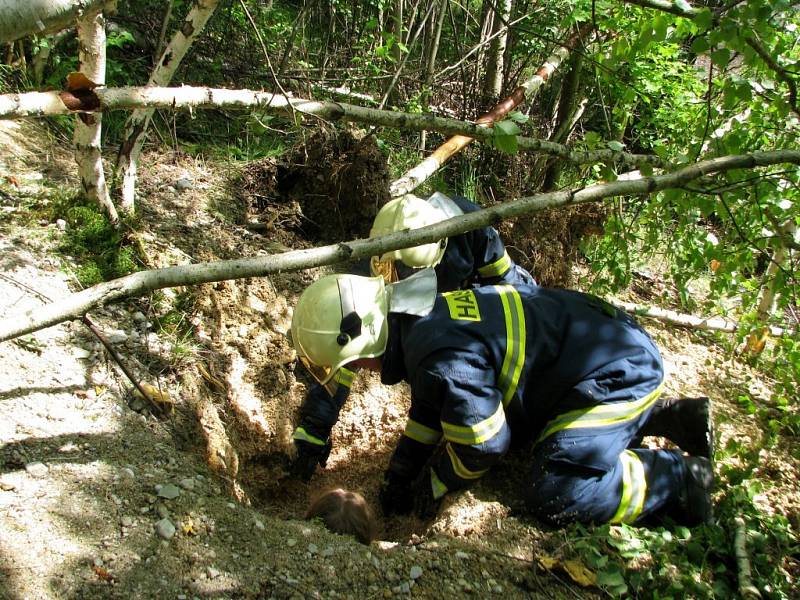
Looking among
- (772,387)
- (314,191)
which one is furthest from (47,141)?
(772,387)

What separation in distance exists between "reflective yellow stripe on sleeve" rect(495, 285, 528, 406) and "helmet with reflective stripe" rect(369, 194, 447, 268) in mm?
707

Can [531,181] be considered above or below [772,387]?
above

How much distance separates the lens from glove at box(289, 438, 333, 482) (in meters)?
3.14

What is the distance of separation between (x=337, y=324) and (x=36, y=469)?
4.03 ft

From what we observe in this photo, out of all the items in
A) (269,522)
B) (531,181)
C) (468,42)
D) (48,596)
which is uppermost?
(468,42)

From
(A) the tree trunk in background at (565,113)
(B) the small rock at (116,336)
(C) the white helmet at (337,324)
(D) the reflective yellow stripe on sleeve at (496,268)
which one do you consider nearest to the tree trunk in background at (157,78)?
(B) the small rock at (116,336)

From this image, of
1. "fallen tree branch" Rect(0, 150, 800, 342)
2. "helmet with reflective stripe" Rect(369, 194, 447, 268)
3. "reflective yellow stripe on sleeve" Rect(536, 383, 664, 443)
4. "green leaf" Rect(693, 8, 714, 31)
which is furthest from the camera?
"helmet with reflective stripe" Rect(369, 194, 447, 268)

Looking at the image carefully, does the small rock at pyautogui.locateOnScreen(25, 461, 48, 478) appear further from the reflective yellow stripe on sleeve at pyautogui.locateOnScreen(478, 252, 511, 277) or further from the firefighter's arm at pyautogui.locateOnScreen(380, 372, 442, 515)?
the reflective yellow stripe on sleeve at pyautogui.locateOnScreen(478, 252, 511, 277)

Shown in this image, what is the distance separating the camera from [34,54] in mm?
3861

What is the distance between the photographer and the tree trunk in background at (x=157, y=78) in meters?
2.68

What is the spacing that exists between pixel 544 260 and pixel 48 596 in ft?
11.7

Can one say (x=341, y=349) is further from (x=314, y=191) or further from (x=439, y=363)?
(x=314, y=191)

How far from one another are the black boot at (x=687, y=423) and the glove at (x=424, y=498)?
1.22 m

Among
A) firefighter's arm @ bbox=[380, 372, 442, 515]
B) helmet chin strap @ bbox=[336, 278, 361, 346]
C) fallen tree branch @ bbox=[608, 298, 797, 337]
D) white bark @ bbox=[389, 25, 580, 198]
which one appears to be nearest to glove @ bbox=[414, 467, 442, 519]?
firefighter's arm @ bbox=[380, 372, 442, 515]
